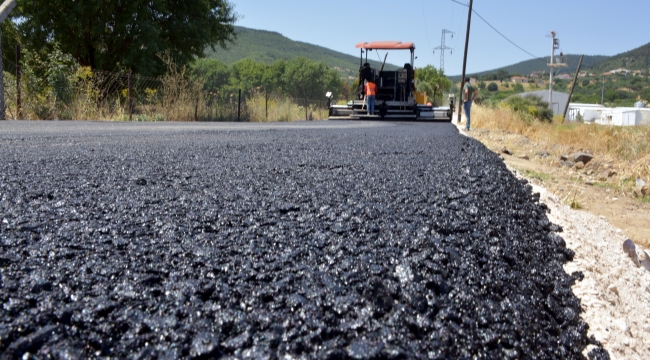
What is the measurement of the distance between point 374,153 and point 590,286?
101 inches

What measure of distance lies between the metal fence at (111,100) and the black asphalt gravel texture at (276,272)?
32.9 ft

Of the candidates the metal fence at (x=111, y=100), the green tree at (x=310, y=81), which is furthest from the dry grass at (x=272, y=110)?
the green tree at (x=310, y=81)

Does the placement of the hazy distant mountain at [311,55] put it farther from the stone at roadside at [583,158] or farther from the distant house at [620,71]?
the stone at roadside at [583,158]

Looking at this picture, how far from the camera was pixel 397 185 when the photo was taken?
2604mm

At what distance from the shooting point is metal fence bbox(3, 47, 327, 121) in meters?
11.4

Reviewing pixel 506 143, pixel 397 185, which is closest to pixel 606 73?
pixel 506 143

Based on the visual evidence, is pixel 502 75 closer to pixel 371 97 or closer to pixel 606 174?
pixel 371 97

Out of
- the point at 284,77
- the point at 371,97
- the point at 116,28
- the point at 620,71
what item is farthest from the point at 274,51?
the point at 371,97

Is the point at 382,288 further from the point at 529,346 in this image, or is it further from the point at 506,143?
the point at 506,143

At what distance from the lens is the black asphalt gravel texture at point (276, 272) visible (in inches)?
38.6

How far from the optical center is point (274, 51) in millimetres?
145875

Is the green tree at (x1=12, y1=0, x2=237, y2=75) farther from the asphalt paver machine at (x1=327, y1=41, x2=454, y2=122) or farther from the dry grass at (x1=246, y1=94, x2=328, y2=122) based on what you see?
the asphalt paver machine at (x1=327, y1=41, x2=454, y2=122)

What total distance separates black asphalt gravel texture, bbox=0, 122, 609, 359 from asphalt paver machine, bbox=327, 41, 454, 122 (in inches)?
583

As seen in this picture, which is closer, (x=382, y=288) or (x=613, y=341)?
(x=382, y=288)
